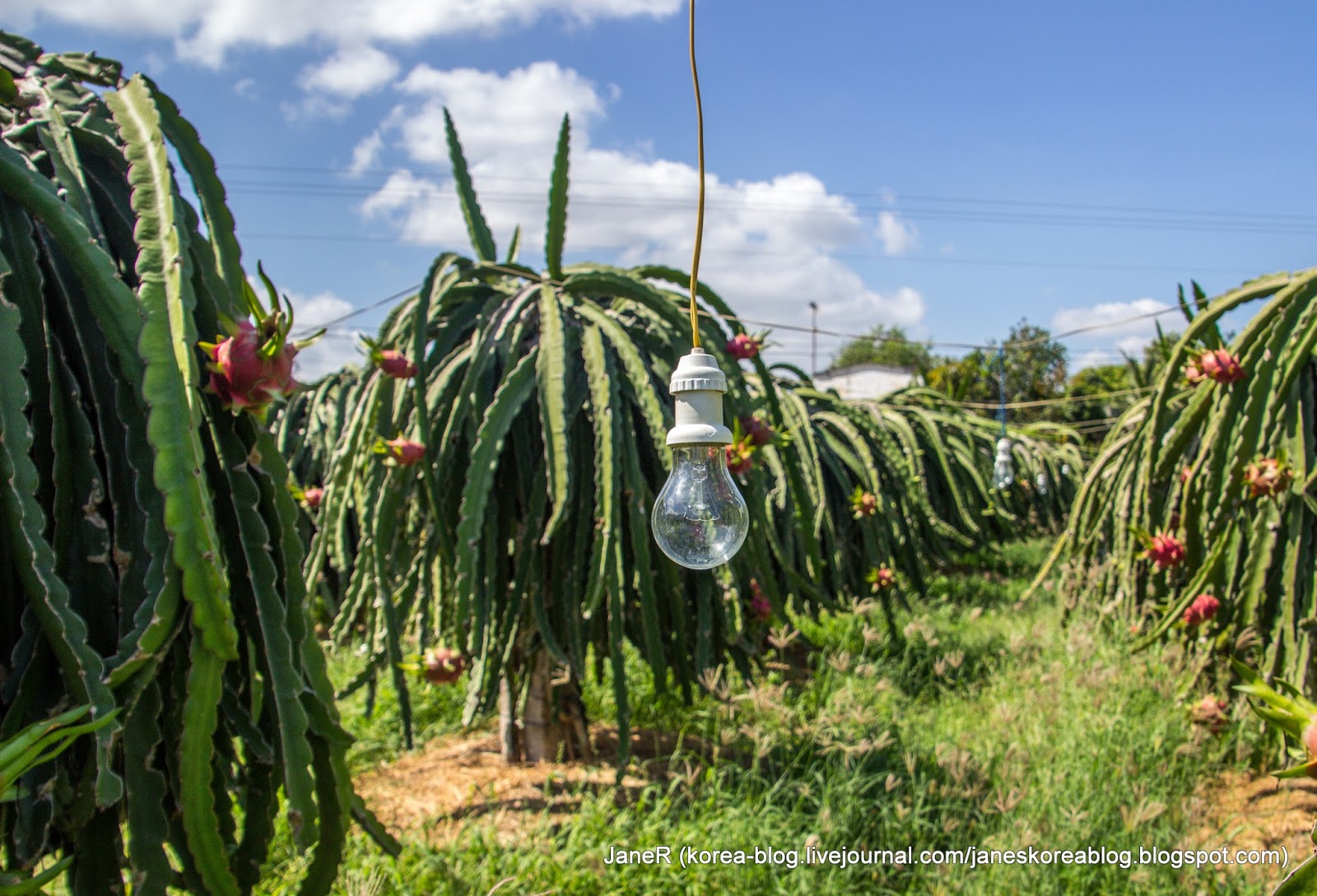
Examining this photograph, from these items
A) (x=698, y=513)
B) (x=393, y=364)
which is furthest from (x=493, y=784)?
(x=698, y=513)

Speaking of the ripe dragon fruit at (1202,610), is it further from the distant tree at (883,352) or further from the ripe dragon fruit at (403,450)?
the distant tree at (883,352)

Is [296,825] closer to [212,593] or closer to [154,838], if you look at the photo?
[154,838]

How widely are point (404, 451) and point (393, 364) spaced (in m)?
0.24

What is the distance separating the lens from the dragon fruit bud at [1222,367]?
2.82 m

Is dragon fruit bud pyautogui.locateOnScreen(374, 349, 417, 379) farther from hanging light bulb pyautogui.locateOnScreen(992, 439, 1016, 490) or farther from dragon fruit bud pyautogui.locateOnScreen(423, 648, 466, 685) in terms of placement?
hanging light bulb pyautogui.locateOnScreen(992, 439, 1016, 490)

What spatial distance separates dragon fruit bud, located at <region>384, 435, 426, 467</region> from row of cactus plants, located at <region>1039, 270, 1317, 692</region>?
239 cm

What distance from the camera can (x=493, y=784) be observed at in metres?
3.40

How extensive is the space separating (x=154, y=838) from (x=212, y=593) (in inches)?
14.2

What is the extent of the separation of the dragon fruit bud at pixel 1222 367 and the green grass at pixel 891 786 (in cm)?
134

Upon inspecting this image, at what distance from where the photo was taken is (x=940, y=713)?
14.4 ft

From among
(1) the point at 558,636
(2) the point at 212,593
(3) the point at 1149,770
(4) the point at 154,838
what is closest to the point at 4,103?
(2) the point at 212,593

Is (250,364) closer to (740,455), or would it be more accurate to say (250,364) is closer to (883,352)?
(740,455)

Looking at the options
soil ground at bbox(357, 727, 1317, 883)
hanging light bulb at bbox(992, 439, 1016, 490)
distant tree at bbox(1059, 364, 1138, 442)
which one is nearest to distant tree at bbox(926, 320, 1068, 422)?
distant tree at bbox(1059, 364, 1138, 442)

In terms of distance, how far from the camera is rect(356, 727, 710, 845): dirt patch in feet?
10.1
